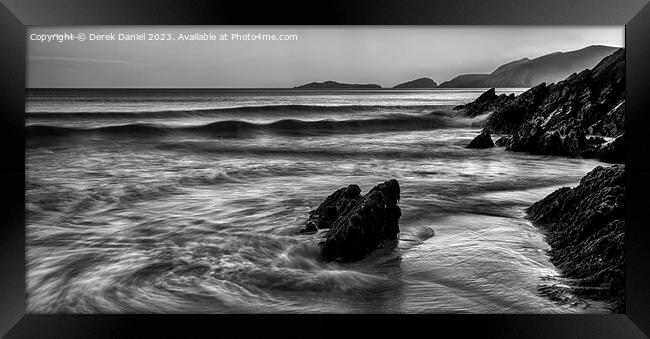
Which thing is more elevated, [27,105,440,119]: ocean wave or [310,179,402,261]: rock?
[27,105,440,119]: ocean wave

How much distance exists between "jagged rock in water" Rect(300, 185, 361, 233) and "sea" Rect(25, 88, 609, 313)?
0.21 feet

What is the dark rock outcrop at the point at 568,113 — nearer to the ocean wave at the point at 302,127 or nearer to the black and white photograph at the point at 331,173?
the black and white photograph at the point at 331,173

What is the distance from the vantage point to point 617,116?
2.47 metres

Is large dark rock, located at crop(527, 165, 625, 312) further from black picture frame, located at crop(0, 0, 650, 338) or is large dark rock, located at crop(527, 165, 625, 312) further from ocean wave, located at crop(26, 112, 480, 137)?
ocean wave, located at crop(26, 112, 480, 137)

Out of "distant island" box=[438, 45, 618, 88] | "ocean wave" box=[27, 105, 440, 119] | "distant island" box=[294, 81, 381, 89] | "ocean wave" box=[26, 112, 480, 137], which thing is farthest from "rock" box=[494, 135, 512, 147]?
"distant island" box=[294, 81, 381, 89]

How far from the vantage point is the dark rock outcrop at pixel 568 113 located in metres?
2.48

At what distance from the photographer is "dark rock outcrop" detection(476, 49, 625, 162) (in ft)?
8.13

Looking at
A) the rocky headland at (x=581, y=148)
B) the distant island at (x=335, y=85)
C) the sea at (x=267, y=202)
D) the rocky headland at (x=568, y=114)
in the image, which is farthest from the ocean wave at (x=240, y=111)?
the rocky headland at (x=581, y=148)

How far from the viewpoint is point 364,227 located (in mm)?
2633

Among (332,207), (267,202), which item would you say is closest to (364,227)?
(332,207)

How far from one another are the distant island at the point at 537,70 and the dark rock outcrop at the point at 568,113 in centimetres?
4

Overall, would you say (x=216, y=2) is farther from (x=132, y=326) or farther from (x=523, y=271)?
(x=523, y=271)
